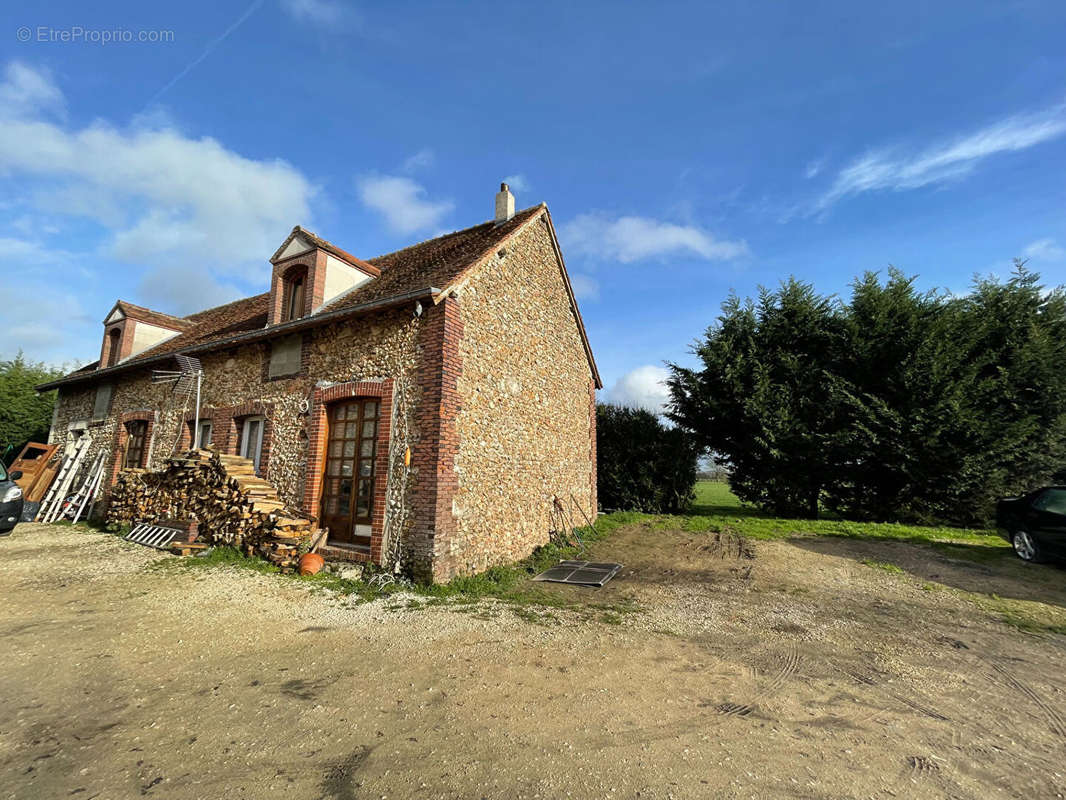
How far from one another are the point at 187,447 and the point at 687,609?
39.0ft

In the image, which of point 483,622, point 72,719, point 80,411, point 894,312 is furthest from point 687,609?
point 80,411

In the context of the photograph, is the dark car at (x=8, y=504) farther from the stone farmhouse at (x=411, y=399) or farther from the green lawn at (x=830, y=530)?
the green lawn at (x=830, y=530)

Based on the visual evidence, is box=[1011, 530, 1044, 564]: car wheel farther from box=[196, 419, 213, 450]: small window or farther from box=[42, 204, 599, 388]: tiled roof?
box=[196, 419, 213, 450]: small window

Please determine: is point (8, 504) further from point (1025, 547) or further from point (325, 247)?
point (1025, 547)

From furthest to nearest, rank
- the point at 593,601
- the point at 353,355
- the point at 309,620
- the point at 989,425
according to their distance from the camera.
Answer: the point at 989,425
the point at 353,355
the point at 593,601
the point at 309,620

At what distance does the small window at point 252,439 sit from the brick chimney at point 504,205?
712cm

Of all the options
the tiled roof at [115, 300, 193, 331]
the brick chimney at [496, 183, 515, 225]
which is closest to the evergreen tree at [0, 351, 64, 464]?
the tiled roof at [115, 300, 193, 331]

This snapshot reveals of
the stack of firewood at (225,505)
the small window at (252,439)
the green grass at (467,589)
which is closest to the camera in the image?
the green grass at (467,589)

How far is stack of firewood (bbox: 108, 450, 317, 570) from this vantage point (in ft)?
26.0

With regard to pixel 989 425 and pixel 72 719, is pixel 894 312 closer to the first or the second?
pixel 989 425

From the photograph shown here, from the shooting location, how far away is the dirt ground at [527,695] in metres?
2.80

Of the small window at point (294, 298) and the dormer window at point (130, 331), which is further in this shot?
the dormer window at point (130, 331)

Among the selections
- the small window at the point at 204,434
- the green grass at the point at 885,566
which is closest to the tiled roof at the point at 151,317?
the small window at the point at 204,434

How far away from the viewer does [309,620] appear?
5605 mm
